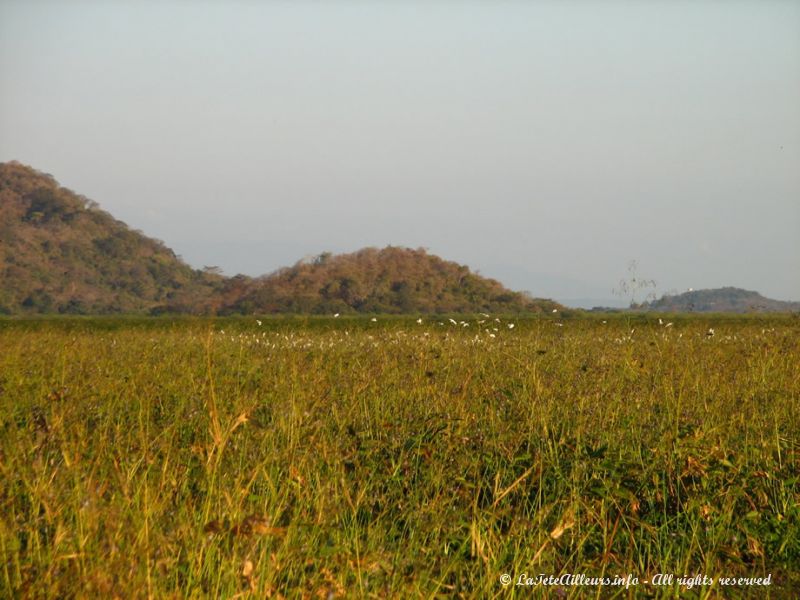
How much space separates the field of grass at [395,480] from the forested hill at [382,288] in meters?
23.1

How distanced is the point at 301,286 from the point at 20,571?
31.2m

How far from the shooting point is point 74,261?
6216 cm

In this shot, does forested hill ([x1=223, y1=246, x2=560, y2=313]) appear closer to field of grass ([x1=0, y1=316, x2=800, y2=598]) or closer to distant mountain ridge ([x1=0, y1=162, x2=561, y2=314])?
distant mountain ridge ([x1=0, y1=162, x2=561, y2=314])

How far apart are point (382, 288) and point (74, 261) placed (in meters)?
35.8

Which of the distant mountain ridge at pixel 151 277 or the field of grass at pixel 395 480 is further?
the distant mountain ridge at pixel 151 277

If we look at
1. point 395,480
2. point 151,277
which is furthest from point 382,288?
point 151,277

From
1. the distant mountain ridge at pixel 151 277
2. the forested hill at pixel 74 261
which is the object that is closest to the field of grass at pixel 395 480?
the distant mountain ridge at pixel 151 277

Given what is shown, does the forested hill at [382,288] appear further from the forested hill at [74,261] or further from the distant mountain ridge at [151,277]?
the forested hill at [74,261]

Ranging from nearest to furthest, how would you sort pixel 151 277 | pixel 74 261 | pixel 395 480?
pixel 395 480 → pixel 74 261 → pixel 151 277

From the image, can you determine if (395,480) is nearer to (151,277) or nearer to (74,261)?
(74,261)

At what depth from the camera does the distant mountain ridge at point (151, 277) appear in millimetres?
34062

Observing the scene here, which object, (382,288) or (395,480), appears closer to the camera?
(395,480)

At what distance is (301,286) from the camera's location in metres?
34.3

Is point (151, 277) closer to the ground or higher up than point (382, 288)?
higher up
